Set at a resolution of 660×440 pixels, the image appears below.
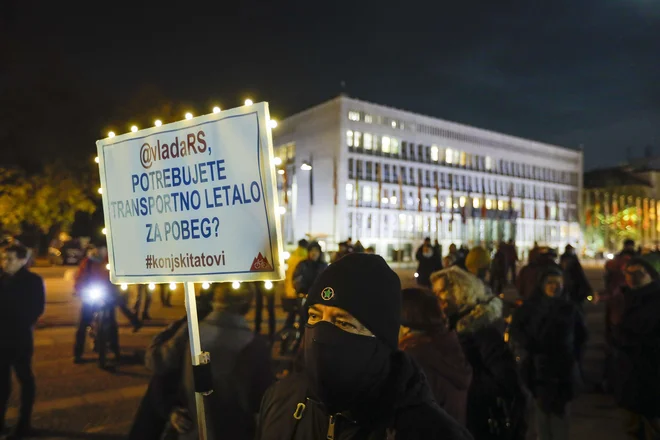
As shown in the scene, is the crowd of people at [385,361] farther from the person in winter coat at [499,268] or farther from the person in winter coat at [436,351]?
the person in winter coat at [499,268]

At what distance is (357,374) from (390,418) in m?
0.17

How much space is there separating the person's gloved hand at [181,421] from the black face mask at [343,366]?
161 centimetres

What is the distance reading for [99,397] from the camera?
683 centimetres

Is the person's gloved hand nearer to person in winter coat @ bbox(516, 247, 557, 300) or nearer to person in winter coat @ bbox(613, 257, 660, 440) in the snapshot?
person in winter coat @ bbox(613, 257, 660, 440)

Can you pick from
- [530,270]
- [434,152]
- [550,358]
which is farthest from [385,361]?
[434,152]

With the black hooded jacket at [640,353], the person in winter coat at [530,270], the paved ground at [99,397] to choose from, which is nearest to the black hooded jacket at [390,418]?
the black hooded jacket at [640,353]

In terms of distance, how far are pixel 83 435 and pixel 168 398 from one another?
9.49 ft

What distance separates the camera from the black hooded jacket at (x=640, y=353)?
4.71 m

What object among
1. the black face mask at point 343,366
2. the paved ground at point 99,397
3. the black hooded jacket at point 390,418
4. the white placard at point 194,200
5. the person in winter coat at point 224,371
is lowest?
the paved ground at point 99,397

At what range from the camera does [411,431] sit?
1.66 metres

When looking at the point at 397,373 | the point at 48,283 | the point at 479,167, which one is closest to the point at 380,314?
the point at 397,373

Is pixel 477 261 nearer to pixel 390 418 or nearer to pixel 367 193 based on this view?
pixel 390 418

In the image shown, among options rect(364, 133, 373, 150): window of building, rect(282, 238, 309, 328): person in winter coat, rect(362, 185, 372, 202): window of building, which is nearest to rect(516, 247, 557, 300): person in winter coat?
rect(282, 238, 309, 328): person in winter coat

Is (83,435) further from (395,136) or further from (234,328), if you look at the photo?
(395,136)
